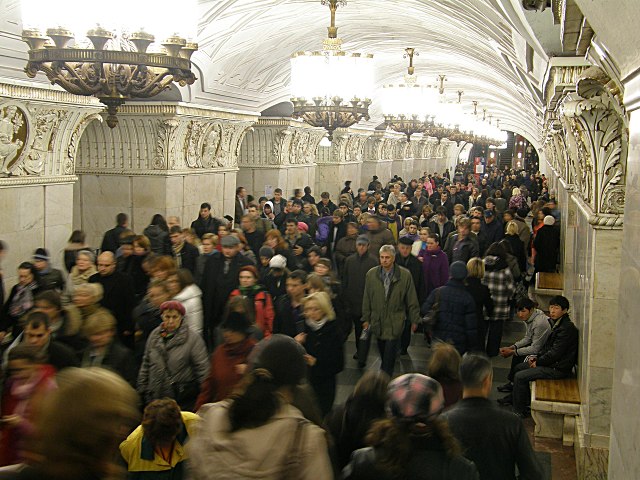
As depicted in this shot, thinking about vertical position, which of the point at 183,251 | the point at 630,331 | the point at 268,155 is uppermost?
the point at 268,155

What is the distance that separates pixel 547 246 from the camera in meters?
12.0

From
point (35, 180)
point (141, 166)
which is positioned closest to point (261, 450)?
point (35, 180)

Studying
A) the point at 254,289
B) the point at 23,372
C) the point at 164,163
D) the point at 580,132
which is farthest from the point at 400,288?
the point at 164,163

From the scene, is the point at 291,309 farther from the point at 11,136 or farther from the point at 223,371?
the point at 11,136

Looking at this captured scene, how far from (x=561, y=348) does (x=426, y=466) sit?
433cm

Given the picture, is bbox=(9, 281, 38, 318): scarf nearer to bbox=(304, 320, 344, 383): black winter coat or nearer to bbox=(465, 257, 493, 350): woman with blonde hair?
bbox=(304, 320, 344, 383): black winter coat

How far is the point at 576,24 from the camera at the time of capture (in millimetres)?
3023

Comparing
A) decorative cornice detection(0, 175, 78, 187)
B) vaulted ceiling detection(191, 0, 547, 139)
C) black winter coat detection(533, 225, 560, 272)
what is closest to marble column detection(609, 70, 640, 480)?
vaulted ceiling detection(191, 0, 547, 139)

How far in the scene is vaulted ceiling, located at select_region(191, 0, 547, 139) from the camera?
1015cm

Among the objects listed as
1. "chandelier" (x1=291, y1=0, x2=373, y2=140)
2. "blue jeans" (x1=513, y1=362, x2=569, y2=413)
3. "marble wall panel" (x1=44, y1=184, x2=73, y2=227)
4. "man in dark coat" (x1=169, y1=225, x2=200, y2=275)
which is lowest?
"blue jeans" (x1=513, y1=362, x2=569, y2=413)

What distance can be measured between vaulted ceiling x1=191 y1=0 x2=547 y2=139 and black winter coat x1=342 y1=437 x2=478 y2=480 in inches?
212

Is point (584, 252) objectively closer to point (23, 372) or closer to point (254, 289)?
point (254, 289)

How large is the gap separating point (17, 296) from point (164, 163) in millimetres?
6773

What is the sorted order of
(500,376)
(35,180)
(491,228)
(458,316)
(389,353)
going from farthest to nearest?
(491,228) → (35,180) → (500,376) → (389,353) → (458,316)
